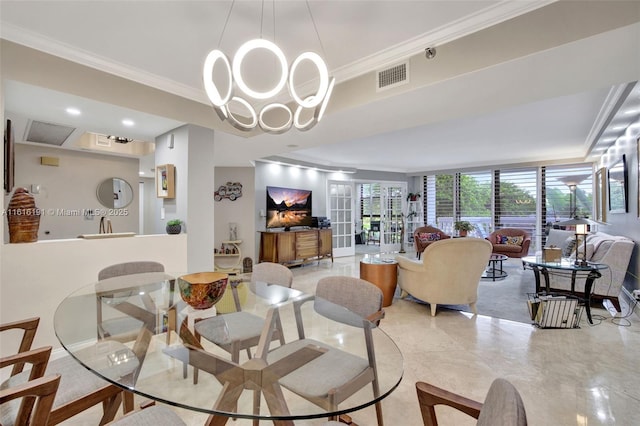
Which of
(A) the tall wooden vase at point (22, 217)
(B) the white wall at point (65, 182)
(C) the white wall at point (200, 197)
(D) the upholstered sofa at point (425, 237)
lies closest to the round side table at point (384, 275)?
(C) the white wall at point (200, 197)

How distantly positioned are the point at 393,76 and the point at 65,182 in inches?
206

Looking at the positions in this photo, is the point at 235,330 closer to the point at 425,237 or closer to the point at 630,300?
the point at 630,300

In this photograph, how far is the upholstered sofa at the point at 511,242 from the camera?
634 centimetres

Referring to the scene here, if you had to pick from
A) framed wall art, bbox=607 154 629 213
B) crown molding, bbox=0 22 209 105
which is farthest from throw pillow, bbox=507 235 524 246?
crown molding, bbox=0 22 209 105

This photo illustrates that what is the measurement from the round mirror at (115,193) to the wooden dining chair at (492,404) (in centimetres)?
571

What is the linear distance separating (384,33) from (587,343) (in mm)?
3390

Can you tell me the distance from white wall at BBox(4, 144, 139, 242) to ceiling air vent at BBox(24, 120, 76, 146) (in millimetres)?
402

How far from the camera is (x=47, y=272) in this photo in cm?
241

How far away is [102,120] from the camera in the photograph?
3.13m

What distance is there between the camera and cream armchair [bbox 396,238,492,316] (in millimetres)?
3344

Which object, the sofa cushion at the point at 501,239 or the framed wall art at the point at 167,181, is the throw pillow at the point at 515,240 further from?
the framed wall art at the point at 167,181

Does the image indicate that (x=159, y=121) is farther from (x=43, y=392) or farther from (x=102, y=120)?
(x=43, y=392)

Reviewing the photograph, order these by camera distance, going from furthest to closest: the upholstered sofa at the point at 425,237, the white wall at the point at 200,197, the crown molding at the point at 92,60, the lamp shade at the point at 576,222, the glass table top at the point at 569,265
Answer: the upholstered sofa at the point at 425,237 < the lamp shade at the point at 576,222 < the white wall at the point at 200,197 < the glass table top at the point at 569,265 < the crown molding at the point at 92,60

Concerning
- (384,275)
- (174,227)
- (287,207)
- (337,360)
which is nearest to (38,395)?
(337,360)
